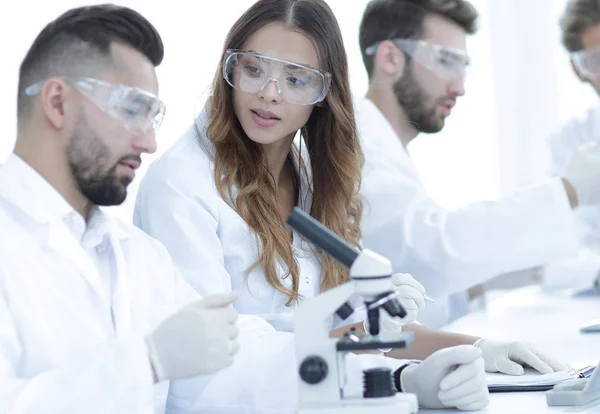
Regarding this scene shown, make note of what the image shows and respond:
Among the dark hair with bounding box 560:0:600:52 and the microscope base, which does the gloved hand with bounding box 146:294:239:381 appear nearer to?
the microscope base

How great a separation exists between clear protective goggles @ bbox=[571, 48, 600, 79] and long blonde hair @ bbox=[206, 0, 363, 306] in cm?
184

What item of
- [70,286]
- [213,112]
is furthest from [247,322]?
[213,112]

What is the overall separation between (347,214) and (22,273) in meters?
1.18

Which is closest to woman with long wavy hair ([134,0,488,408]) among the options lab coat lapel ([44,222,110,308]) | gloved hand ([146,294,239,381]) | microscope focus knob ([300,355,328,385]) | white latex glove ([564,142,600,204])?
lab coat lapel ([44,222,110,308])

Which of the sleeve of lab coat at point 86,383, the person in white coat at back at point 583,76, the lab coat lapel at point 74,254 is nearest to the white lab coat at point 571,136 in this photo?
the person in white coat at back at point 583,76

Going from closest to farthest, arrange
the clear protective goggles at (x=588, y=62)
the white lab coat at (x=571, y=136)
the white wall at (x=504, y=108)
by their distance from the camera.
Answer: the clear protective goggles at (x=588, y=62), the white lab coat at (x=571, y=136), the white wall at (x=504, y=108)

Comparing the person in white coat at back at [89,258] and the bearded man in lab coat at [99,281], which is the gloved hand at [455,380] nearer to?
the bearded man in lab coat at [99,281]

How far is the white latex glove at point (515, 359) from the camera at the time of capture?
202 centimetres

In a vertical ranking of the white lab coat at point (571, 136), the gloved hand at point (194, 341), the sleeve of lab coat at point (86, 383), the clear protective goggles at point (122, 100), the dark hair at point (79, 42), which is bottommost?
the sleeve of lab coat at point (86, 383)

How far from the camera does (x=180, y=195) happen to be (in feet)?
6.95

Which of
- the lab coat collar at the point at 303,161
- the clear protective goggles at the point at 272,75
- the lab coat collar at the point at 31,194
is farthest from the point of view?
the lab coat collar at the point at 303,161

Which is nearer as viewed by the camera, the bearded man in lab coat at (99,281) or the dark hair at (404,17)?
the bearded man in lab coat at (99,281)

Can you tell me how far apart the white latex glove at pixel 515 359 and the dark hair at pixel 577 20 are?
2.42m

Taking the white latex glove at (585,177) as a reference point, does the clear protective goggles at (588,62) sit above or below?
above
